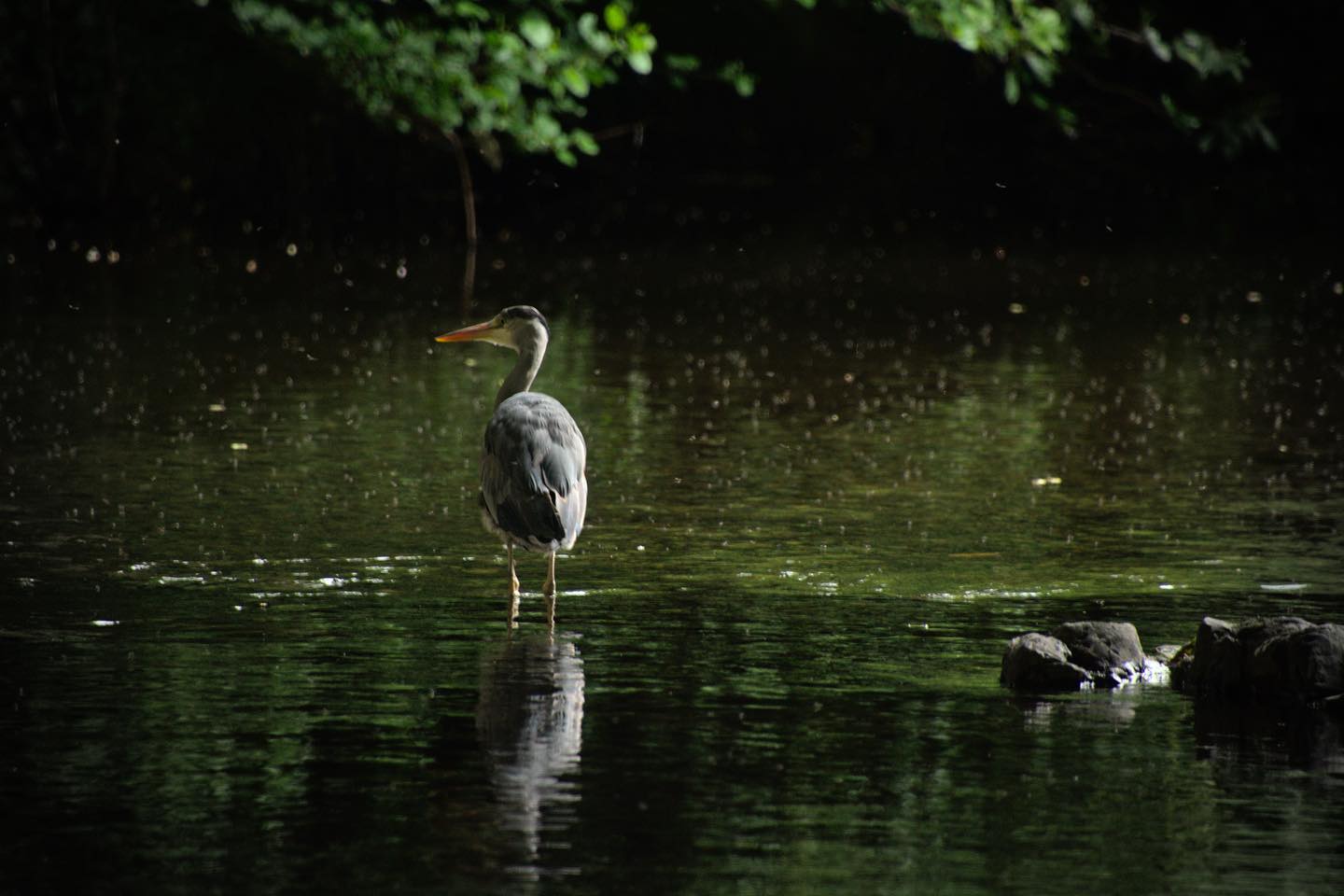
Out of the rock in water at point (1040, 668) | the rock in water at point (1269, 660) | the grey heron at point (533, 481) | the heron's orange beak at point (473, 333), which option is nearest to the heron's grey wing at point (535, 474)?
the grey heron at point (533, 481)

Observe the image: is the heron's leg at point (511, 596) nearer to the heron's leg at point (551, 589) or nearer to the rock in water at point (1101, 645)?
the heron's leg at point (551, 589)

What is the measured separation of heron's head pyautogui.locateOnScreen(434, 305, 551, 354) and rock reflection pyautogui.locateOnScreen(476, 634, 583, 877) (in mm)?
2681

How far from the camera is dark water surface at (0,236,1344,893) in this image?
6660mm

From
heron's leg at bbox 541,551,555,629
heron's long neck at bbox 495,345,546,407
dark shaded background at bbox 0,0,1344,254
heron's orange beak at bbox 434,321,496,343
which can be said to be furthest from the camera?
dark shaded background at bbox 0,0,1344,254

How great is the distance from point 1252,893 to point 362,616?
4.55 metres

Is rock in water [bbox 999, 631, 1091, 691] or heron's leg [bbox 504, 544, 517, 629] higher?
heron's leg [bbox 504, 544, 517, 629]

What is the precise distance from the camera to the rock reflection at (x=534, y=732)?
6867 mm

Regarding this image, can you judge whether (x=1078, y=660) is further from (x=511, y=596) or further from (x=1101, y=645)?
(x=511, y=596)

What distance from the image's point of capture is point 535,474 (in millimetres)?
10070

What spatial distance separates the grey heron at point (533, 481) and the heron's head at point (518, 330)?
1079 mm

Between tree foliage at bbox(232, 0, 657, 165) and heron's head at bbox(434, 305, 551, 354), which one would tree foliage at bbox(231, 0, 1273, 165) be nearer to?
tree foliage at bbox(232, 0, 657, 165)

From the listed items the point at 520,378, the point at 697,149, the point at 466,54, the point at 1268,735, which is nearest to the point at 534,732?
the point at 1268,735

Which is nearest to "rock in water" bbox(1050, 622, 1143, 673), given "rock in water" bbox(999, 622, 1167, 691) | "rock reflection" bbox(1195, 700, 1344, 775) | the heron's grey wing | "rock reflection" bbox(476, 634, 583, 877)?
"rock in water" bbox(999, 622, 1167, 691)

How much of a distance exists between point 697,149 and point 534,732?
50.8 m
